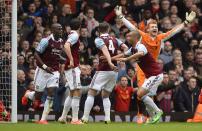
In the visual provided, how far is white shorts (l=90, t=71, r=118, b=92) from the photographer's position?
18922 mm

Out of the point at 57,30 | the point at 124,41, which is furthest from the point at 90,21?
the point at 57,30

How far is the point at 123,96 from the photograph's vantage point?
21.9 m

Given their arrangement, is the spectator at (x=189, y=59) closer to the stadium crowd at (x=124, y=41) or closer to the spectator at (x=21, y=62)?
the stadium crowd at (x=124, y=41)

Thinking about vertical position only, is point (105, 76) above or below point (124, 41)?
below

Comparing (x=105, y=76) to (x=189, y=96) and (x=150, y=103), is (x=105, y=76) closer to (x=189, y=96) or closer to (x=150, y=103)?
(x=150, y=103)

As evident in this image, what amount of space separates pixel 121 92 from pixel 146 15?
320 centimetres

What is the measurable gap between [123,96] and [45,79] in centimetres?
313

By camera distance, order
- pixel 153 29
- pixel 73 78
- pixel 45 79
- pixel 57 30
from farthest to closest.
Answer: pixel 45 79 → pixel 153 29 → pixel 57 30 → pixel 73 78

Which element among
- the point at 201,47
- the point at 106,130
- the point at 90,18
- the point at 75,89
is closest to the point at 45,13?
the point at 90,18

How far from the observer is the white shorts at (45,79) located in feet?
63.4

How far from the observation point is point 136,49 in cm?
1838

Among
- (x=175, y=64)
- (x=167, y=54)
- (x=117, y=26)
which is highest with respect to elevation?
(x=117, y=26)

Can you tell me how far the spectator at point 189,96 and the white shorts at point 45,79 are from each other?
4428 millimetres

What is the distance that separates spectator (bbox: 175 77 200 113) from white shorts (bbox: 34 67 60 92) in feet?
14.5
